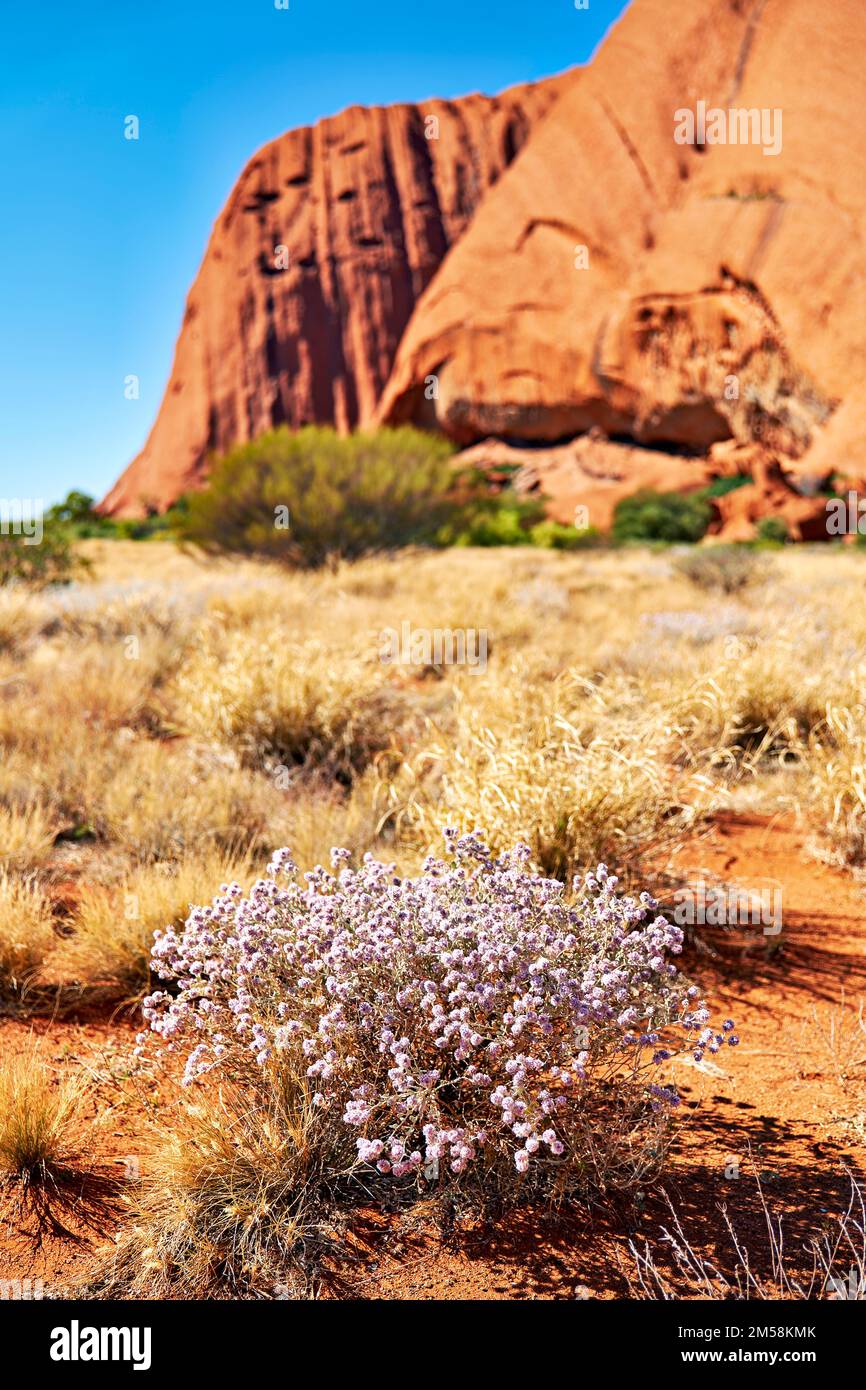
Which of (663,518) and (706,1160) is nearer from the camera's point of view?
(706,1160)

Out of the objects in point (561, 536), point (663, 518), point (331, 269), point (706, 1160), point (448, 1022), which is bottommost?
point (706, 1160)

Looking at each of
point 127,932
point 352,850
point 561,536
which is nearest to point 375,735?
point 352,850

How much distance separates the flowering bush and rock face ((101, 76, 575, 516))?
54467 mm

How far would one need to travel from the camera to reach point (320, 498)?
15.4 meters

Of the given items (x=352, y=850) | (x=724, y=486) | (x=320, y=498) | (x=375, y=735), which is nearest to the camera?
(x=352, y=850)

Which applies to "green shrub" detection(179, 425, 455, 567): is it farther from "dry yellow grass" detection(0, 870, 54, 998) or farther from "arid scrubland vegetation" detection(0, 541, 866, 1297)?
"dry yellow grass" detection(0, 870, 54, 998)

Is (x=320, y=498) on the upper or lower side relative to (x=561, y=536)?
upper

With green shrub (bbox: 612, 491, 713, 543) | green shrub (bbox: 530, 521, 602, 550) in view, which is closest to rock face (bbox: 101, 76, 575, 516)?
green shrub (bbox: 530, 521, 602, 550)

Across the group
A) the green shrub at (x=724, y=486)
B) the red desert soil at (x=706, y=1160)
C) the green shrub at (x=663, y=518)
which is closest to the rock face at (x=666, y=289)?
the green shrub at (x=724, y=486)

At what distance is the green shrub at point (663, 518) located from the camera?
3041 centimetres

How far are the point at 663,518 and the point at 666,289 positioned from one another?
10.4 m

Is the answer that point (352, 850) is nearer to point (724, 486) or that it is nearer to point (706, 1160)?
point (706, 1160)

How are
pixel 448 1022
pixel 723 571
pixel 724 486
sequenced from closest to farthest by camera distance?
1. pixel 448 1022
2. pixel 723 571
3. pixel 724 486

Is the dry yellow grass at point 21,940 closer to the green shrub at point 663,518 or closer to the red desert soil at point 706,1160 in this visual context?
the red desert soil at point 706,1160
